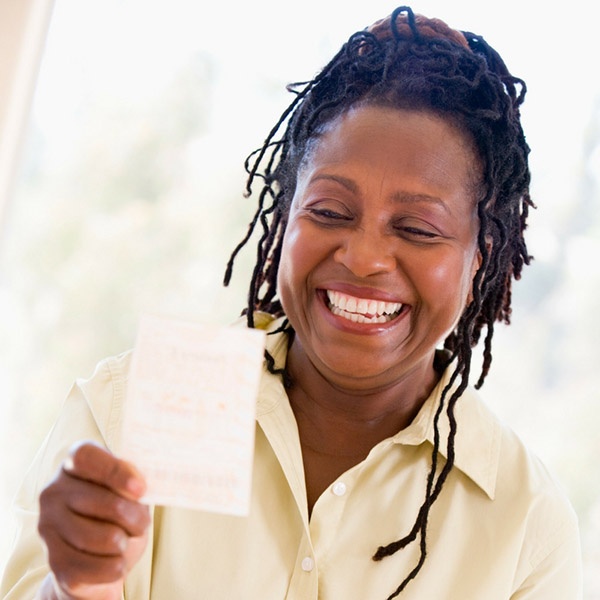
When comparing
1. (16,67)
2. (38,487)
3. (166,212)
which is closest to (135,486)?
(38,487)

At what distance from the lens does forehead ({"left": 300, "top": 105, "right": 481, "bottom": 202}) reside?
1.20 metres

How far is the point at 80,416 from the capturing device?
1261mm

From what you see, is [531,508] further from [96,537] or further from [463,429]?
[96,537]

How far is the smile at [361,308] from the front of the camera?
119 centimetres

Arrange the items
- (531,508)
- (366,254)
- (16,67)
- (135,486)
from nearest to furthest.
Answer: (135,486)
(366,254)
(531,508)
(16,67)

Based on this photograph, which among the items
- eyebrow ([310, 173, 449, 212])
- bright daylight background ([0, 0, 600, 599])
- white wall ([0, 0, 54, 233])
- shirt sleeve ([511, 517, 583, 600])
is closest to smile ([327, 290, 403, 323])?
eyebrow ([310, 173, 449, 212])

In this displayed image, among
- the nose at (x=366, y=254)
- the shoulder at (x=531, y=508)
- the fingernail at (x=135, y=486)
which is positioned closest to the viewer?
the fingernail at (x=135, y=486)

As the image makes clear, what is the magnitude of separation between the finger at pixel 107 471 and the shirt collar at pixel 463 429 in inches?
17.7

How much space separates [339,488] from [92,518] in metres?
0.46

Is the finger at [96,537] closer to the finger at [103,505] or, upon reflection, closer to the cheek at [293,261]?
the finger at [103,505]

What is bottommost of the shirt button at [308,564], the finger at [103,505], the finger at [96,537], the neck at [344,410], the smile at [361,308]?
the shirt button at [308,564]

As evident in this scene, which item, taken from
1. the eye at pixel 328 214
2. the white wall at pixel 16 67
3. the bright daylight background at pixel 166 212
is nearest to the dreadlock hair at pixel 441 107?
the eye at pixel 328 214

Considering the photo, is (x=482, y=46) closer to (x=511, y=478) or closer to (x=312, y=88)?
(x=312, y=88)

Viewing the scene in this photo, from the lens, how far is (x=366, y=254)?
1169 millimetres
